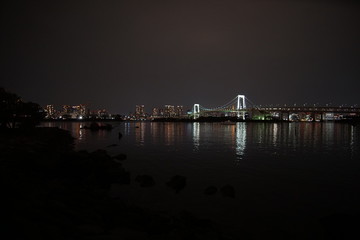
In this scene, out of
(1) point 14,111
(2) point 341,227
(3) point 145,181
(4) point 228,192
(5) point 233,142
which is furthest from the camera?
(5) point 233,142

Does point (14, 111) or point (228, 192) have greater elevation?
point (14, 111)

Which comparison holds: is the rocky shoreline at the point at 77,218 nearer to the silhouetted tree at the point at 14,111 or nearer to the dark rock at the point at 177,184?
the dark rock at the point at 177,184

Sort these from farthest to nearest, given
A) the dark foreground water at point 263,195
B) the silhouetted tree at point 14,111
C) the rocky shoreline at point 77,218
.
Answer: the silhouetted tree at point 14,111 → the dark foreground water at point 263,195 → the rocky shoreline at point 77,218

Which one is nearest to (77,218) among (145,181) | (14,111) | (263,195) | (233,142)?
(145,181)

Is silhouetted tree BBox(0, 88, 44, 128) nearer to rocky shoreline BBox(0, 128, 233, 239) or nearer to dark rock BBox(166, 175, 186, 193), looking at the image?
dark rock BBox(166, 175, 186, 193)

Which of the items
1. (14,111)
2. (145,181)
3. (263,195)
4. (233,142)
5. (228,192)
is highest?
(14,111)

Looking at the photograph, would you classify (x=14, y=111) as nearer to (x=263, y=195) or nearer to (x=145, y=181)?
(x=145, y=181)

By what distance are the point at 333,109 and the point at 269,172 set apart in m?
110

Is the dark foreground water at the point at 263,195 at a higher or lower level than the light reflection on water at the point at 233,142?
higher

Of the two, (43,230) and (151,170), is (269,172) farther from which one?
(43,230)

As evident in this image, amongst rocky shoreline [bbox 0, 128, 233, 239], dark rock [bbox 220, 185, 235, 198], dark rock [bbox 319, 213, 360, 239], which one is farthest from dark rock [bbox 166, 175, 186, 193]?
dark rock [bbox 319, 213, 360, 239]

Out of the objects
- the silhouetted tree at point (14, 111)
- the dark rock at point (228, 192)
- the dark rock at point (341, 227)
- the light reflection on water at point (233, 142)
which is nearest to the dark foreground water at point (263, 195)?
the dark rock at point (341, 227)

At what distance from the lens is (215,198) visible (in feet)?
35.9

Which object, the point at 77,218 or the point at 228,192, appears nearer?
the point at 77,218
